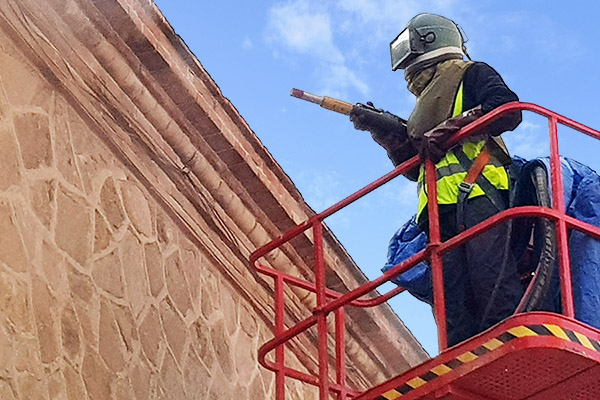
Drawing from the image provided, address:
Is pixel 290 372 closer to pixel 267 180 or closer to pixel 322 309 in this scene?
pixel 322 309

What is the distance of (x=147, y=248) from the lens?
8.63 metres

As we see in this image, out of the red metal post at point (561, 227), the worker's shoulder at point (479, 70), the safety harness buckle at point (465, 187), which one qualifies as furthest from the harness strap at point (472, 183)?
the red metal post at point (561, 227)

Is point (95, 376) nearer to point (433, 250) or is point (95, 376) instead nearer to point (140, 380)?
point (140, 380)

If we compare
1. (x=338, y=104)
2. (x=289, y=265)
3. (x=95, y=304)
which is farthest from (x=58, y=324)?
(x=289, y=265)

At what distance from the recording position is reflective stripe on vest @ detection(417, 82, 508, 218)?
764 cm

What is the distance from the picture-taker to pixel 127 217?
8.47m

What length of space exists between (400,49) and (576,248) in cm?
176

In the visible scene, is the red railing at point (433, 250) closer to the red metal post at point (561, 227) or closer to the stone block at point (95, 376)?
the red metal post at point (561, 227)

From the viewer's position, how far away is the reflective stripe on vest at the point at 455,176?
25.1ft

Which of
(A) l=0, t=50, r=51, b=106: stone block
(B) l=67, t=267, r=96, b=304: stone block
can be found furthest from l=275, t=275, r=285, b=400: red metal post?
(A) l=0, t=50, r=51, b=106: stone block

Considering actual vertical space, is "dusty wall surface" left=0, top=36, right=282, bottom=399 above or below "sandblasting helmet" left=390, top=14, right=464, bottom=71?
below

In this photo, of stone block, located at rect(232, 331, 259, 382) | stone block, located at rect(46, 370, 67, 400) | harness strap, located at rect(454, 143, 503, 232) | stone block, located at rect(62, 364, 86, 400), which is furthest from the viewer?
stone block, located at rect(232, 331, 259, 382)

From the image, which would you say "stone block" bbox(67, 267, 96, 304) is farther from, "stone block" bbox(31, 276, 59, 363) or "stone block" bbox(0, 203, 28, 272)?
"stone block" bbox(0, 203, 28, 272)

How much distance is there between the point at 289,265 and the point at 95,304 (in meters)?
2.81
